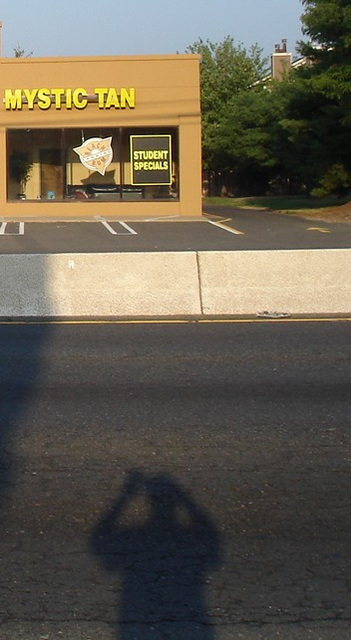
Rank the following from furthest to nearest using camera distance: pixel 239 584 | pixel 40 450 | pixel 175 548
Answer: pixel 40 450, pixel 175 548, pixel 239 584

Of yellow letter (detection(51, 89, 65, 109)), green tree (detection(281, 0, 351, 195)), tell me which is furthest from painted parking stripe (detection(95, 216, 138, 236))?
green tree (detection(281, 0, 351, 195))

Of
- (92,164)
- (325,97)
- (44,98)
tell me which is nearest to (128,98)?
(92,164)

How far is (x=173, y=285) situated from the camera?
1404cm

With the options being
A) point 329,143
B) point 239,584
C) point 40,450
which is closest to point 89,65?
point 329,143

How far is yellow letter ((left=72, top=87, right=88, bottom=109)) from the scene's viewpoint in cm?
3294

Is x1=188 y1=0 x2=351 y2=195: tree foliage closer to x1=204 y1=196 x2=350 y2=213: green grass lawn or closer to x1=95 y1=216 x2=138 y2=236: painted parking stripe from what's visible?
x1=204 y1=196 x2=350 y2=213: green grass lawn

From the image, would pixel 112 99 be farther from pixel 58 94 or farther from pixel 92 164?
pixel 92 164

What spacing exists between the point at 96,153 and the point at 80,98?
74.4 inches

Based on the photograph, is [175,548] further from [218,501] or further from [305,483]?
[305,483]

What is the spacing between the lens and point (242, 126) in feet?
183

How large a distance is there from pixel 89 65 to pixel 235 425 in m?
27.1

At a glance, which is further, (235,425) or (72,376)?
(72,376)

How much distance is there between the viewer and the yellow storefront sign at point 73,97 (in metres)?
32.9

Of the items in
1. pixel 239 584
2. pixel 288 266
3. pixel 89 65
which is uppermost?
pixel 89 65
